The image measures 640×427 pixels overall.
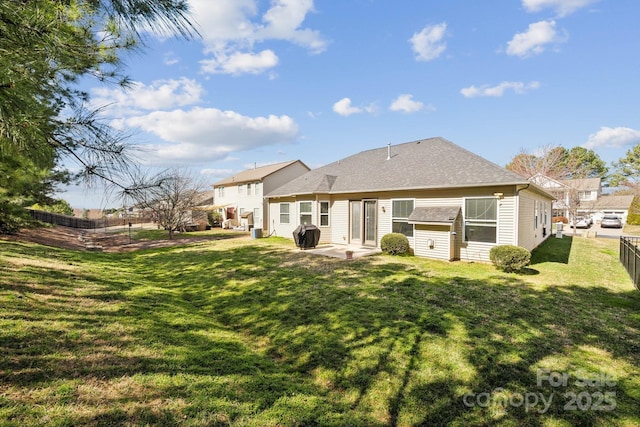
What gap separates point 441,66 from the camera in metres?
14.4

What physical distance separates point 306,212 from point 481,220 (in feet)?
30.7

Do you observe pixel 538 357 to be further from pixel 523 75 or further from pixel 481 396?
pixel 523 75

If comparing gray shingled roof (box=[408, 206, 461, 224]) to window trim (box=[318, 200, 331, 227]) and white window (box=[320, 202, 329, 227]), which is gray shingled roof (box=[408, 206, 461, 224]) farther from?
white window (box=[320, 202, 329, 227])

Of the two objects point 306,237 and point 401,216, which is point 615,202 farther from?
point 306,237

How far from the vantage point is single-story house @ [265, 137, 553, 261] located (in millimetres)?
10147

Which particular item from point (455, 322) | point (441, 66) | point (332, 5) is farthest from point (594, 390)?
point (441, 66)

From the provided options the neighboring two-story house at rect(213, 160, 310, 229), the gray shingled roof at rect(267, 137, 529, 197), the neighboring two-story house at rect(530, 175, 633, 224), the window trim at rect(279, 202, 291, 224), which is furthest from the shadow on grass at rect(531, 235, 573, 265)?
the neighboring two-story house at rect(213, 160, 310, 229)

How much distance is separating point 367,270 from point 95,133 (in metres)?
7.81

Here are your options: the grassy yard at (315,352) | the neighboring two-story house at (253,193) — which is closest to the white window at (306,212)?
the grassy yard at (315,352)

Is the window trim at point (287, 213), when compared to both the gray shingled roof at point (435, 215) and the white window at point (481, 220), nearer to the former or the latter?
the gray shingled roof at point (435, 215)

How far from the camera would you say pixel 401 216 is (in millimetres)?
12594

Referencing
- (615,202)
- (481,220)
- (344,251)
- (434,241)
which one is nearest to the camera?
(481,220)

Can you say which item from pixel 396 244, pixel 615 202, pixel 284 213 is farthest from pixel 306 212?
pixel 615 202

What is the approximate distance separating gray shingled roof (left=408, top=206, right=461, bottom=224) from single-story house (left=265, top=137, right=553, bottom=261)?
20 millimetres
